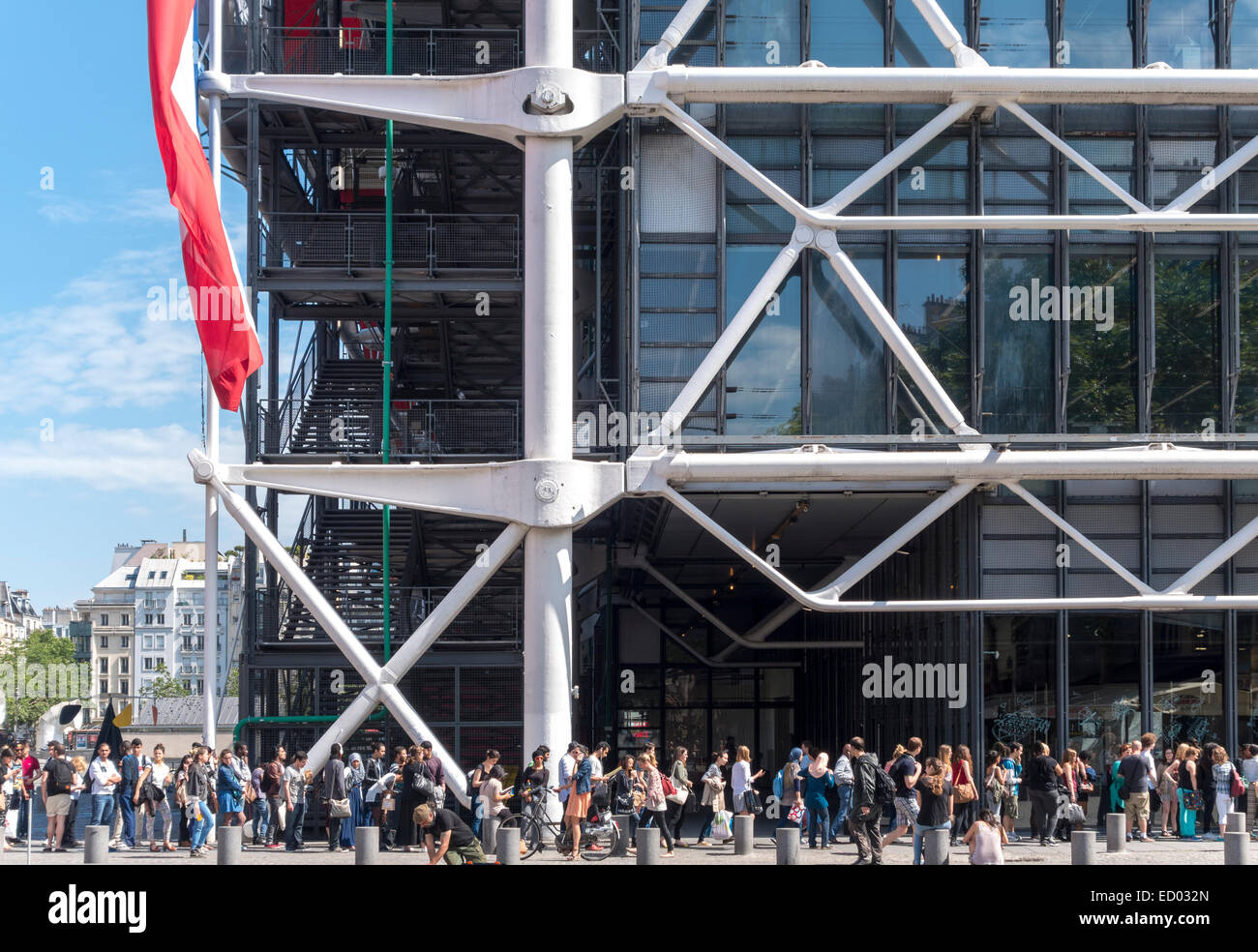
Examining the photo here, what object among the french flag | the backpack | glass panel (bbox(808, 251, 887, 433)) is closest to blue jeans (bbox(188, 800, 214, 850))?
the french flag

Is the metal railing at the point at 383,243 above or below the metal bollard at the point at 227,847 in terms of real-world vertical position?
above

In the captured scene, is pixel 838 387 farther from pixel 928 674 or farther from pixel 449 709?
pixel 449 709

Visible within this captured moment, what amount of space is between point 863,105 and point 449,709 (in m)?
12.6

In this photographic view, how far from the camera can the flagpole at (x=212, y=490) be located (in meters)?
26.9

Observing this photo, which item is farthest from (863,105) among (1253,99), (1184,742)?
(1184,742)

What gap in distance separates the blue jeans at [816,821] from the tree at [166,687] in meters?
149

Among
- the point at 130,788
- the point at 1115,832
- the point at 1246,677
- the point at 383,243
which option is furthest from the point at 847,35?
the point at 130,788

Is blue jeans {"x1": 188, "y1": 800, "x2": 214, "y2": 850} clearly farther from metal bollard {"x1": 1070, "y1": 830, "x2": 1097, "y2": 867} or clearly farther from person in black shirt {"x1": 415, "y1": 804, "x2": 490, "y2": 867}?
metal bollard {"x1": 1070, "y1": 830, "x2": 1097, "y2": 867}

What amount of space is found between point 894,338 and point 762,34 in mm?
5730

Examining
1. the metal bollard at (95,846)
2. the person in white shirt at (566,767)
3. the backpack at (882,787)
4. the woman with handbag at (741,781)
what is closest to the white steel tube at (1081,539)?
the woman with handbag at (741,781)

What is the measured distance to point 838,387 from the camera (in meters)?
27.2

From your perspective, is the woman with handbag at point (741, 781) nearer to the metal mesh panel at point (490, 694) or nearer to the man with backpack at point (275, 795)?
the metal mesh panel at point (490, 694)

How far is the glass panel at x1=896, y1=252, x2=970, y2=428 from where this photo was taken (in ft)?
89.7

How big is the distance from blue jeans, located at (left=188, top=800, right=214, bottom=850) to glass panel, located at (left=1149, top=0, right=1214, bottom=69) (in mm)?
19641
